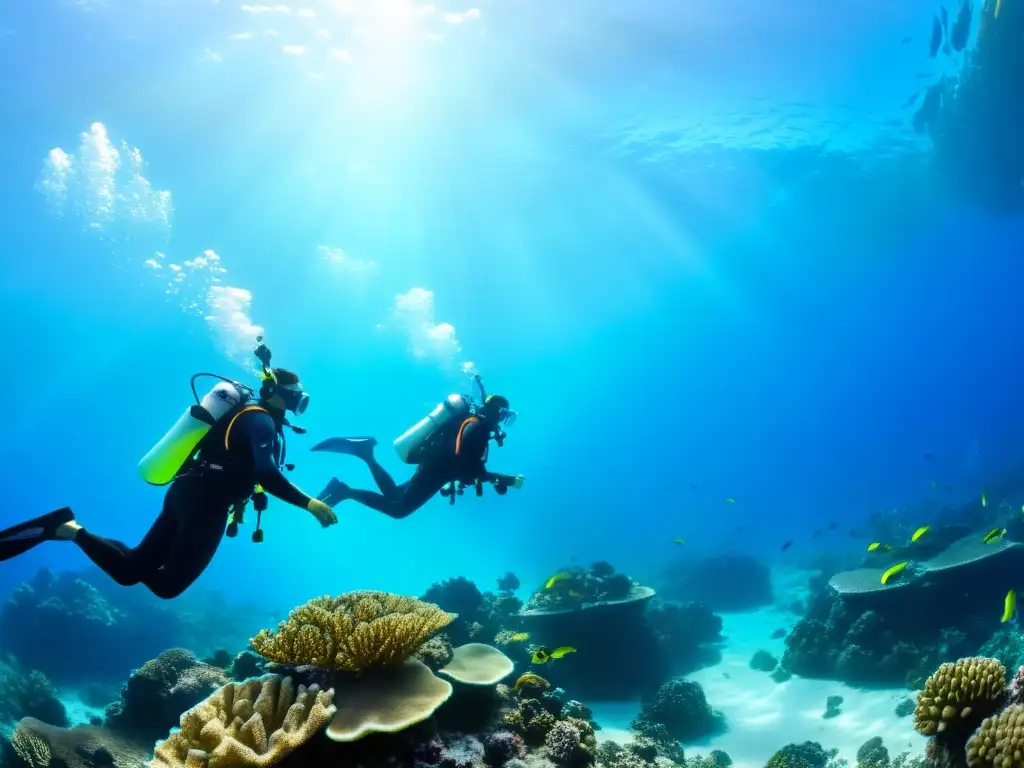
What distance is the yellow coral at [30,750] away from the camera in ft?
20.0

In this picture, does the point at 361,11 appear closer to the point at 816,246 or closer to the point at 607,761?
the point at 607,761

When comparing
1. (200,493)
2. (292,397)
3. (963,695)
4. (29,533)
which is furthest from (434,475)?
(963,695)

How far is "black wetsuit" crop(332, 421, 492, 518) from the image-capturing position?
934 centimetres

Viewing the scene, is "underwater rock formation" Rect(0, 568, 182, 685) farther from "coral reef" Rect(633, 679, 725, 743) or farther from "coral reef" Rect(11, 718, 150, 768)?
"coral reef" Rect(633, 679, 725, 743)

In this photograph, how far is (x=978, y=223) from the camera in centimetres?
5375

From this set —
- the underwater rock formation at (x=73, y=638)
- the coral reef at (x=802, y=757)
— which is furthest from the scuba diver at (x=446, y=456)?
the underwater rock formation at (x=73, y=638)

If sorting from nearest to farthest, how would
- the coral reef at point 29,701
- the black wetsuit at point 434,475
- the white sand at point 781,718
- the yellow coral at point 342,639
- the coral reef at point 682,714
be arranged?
1. the yellow coral at point 342,639
2. the white sand at point 781,718
3. the black wetsuit at point 434,475
4. the coral reef at point 682,714
5. the coral reef at point 29,701

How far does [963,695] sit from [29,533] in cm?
826

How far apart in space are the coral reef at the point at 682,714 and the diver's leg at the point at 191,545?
807 cm

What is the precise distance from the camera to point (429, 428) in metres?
10.7

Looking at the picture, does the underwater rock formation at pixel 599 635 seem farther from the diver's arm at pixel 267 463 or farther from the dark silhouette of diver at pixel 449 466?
the diver's arm at pixel 267 463

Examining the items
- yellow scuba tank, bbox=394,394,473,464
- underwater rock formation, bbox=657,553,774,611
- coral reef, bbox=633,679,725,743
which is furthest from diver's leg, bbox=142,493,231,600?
underwater rock formation, bbox=657,553,774,611

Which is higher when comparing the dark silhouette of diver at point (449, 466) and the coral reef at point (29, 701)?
the dark silhouette of diver at point (449, 466)

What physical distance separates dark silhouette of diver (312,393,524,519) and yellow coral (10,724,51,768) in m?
4.89
